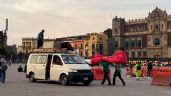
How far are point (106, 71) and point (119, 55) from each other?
54.2 inches

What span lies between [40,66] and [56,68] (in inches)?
64.1

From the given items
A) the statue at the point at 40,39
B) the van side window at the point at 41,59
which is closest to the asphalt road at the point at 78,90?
the van side window at the point at 41,59

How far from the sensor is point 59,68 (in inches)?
909

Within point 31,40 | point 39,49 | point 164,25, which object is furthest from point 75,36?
point 39,49

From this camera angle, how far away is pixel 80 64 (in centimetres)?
2297

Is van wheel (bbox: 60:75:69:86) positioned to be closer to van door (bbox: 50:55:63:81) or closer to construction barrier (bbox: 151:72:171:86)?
van door (bbox: 50:55:63:81)

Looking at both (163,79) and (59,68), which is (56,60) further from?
(163,79)

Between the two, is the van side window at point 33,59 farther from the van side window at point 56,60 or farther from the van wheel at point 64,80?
the van wheel at point 64,80

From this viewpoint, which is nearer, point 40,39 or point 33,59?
point 33,59

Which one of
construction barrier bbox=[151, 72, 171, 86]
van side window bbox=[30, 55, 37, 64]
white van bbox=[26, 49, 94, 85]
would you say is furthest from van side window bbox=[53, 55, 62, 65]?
construction barrier bbox=[151, 72, 171, 86]

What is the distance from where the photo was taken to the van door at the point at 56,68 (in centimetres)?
2309

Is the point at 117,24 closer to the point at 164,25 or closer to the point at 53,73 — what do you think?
the point at 164,25

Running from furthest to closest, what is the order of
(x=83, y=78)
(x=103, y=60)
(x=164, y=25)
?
1. (x=164, y=25)
2. (x=103, y=60)
3. (x=83, y=78)

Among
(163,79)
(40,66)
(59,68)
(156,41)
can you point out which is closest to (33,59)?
(40,66)
